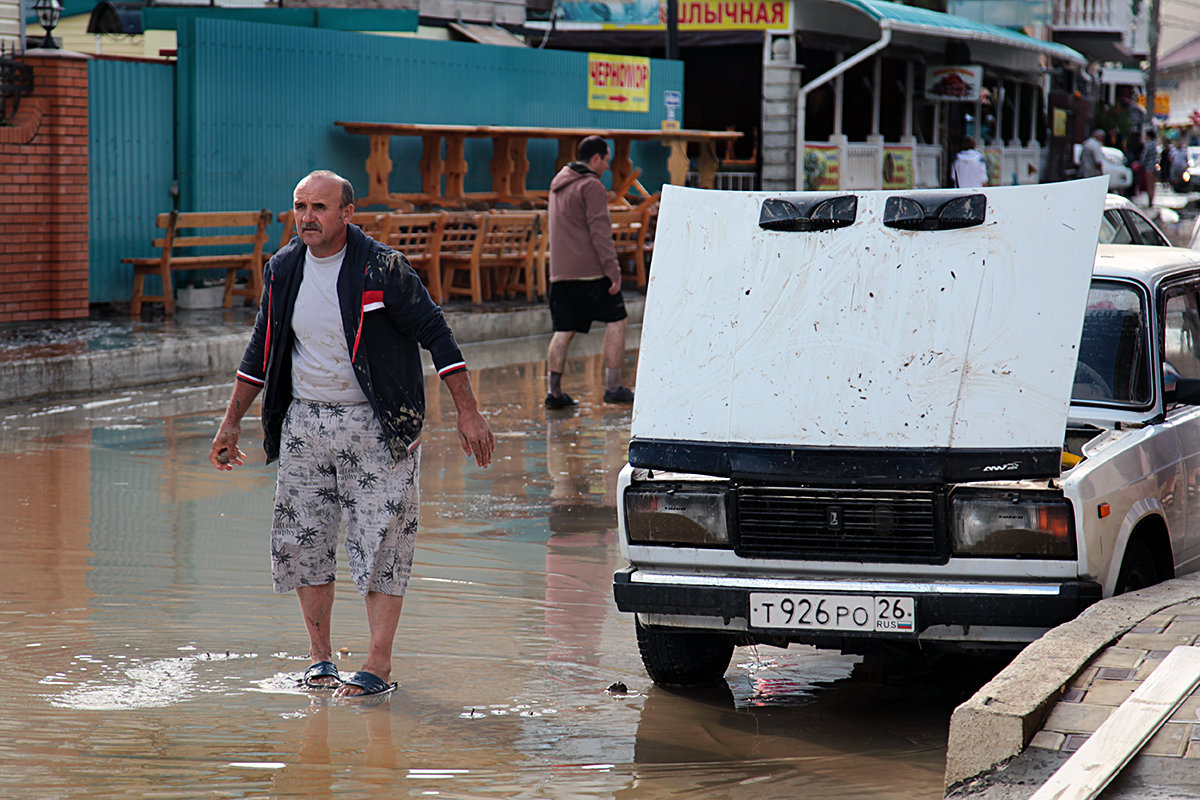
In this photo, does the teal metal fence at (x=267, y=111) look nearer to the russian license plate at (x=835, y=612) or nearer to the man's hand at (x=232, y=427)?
the man's hand at (x=232, y=427)

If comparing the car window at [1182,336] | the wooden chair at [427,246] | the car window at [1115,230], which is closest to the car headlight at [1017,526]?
the car window at [1182,336]

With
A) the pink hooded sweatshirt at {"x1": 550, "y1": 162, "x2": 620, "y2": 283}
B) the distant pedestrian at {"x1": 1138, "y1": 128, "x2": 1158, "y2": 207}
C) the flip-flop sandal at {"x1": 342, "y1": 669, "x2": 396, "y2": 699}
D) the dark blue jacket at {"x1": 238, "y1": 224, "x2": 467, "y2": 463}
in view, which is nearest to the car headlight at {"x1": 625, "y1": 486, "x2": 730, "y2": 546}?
the dark blue jacket at {"x1": 238, "y1": 224, "x2": 467, "y2": 463}

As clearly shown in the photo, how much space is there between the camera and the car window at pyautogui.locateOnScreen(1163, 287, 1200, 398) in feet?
20.4

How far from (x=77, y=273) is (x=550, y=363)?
5.35 meters

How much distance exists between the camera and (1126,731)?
13.7 ft

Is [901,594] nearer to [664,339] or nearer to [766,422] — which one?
[766,422]

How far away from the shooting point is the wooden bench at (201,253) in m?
15.1

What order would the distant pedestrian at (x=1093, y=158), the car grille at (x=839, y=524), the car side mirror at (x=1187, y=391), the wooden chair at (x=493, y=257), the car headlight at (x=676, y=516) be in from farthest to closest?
the distant pedestrian at (x=1093, y=158), the wooden chair at (x=493, y=257), the car side mirror at (x=1187, y=391), the car headlight at (x=676, y=516), the car grille at (x=839, y=524)

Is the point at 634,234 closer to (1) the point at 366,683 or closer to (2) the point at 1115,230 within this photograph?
(2) the point at 1115,230

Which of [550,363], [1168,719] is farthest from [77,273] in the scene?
[1168,719]

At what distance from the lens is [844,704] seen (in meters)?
5.51

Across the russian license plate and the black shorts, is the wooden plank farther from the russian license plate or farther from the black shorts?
the black shorts

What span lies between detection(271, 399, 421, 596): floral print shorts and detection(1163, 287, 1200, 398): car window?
291 cm

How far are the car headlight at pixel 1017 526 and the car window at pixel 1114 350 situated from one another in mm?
→ 1112
